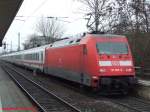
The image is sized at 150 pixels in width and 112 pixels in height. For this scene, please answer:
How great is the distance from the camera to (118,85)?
53.9 feet

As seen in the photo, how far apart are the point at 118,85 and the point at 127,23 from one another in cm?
1248

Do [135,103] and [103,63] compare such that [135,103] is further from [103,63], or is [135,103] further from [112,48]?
[112,48]

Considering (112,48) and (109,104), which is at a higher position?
(112,48)

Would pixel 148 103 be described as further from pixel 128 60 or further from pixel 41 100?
pixel 41 100

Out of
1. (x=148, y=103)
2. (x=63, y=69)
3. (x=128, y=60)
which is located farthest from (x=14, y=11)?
(x=148, y=103)

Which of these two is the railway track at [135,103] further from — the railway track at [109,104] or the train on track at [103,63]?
the train on track at [103,63]

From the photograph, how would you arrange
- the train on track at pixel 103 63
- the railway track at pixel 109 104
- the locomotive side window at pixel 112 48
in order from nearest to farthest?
the railway track at pixel 109 104 → the train on track at pixel 103 63 → the locomotive side window at pixel 112 48

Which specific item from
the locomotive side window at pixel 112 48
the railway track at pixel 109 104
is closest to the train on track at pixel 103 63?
the locomotive side window at pixel 112 48

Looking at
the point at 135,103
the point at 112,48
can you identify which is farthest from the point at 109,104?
the point at 112,48

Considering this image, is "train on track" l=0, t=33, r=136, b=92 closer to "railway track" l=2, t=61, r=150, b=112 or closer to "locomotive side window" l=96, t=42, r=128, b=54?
"locomotive side window" l=96, t=42, r=128, b=54

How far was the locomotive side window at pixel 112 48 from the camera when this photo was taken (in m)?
17.0

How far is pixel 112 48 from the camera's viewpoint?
1720cm

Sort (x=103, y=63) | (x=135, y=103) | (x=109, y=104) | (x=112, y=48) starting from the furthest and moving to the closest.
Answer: (x=112, y=48) < (x=103, y=63) < (x=135, y=103) < (x=109, y=104)

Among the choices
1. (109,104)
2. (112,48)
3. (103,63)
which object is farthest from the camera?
(112,48)
